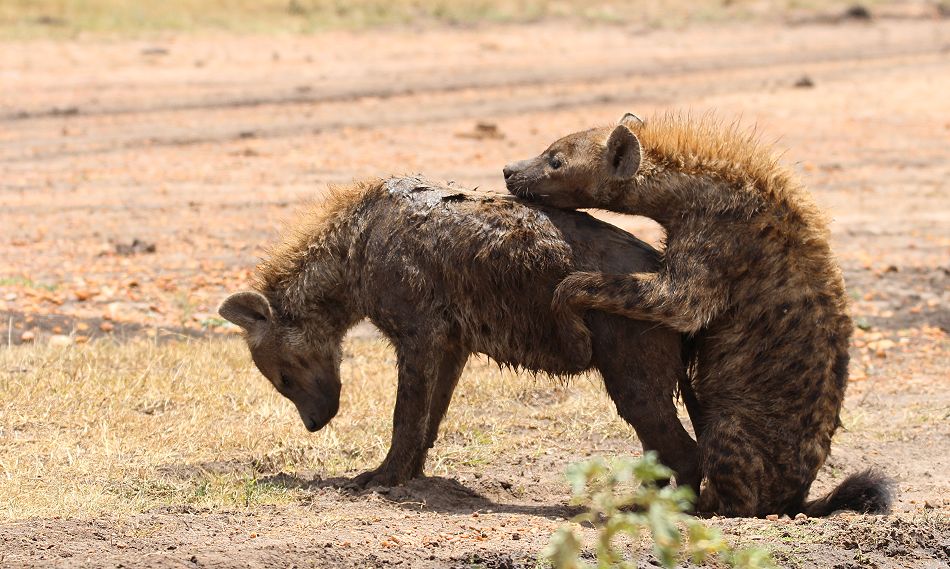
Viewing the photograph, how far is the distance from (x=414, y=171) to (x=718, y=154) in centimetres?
747

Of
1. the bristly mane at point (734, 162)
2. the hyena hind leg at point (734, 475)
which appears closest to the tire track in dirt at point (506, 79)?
the bristly mane at point (734, 162)

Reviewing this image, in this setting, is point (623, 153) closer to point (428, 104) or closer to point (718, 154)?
point (718, 154)

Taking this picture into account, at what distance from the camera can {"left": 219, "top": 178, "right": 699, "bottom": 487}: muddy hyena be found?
5793 mm

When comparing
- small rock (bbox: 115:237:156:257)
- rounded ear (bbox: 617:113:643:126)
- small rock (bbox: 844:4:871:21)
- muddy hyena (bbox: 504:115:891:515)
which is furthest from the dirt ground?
rounded ear (bbox: 617:113:643:126)

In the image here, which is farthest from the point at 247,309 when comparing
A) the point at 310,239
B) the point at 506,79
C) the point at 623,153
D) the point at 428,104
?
the point at 506,79

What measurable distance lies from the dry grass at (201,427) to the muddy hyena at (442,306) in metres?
0.42

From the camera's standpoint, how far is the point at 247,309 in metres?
6.34

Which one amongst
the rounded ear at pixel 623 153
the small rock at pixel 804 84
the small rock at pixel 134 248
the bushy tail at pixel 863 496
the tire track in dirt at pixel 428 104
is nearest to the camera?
the bushy tail at pixel 863 496

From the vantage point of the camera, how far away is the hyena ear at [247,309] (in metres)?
6.26

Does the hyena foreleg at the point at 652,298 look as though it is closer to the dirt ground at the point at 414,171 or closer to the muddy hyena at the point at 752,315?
the muddy hyena at the point at 752,315

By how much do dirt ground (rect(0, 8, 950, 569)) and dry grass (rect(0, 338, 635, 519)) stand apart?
98 millimetres

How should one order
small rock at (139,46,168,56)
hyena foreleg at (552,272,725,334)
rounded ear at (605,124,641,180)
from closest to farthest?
hyena foreleg at (552,272,725,334) < rounded ear at (605,124,641,180) < small rock at (139,46,168,56)

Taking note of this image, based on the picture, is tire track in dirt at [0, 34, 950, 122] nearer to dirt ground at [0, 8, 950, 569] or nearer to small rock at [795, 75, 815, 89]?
dirt ground at [0, 8, 950, 569]

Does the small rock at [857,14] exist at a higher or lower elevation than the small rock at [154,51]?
higher
